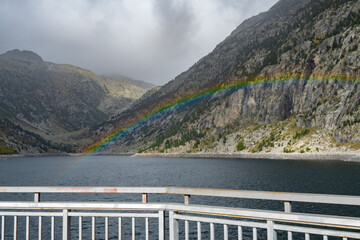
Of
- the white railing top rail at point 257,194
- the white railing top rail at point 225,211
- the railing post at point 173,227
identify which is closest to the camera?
the white railing top rail at point 225,211

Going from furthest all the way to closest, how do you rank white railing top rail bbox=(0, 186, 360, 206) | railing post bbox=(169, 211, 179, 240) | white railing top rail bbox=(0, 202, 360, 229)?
railing post bbox=(169, 211, 179, 240) → white railing top rail bbox=(0, 186, 360, 206) → white railing top rail bbox=(0, 202, 360, 229)

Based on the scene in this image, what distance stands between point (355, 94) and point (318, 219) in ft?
676

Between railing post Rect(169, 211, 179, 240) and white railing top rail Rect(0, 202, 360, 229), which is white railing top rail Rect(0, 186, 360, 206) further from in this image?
railing post Rect(169, 211, 179, 240)

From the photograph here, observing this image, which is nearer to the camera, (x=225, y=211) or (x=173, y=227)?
(x=225, y=211)

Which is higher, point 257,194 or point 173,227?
point 257,194

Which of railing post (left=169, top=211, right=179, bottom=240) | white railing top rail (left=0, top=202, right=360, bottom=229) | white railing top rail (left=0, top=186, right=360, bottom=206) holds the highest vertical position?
white railing top rail (left=0, top=186, right=360, bottom=206)

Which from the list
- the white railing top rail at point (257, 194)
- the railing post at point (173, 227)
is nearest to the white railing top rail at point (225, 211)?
the railing post at point (173, 227)

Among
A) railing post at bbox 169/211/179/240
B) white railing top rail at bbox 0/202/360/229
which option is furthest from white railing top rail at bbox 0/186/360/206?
railing post at bbox 169/211/179/240

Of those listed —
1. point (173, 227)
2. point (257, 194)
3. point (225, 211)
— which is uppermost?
point (257, 194)

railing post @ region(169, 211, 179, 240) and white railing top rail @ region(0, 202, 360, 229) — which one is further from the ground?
white railing top rail @ region(0, 202, 360, 229)

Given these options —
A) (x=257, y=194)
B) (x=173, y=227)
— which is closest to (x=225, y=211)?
(x=257, y=194)

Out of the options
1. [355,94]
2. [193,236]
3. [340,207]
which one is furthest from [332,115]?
[193,236]

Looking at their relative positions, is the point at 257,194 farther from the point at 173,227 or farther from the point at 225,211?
the point at 173,227

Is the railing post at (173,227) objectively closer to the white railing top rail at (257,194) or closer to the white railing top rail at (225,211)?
the white railing top rail at (225,211)
